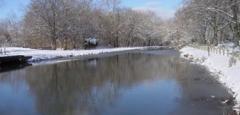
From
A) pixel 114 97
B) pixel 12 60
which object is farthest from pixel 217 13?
pixel 114 97

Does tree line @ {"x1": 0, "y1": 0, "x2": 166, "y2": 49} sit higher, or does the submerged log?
tree line @ {"x1": 0, "y1": 0, "x2": 166, "y2": 49}

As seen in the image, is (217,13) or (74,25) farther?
(74,25)

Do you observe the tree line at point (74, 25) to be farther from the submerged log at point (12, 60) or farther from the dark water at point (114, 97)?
the dark water at point (114, 97)

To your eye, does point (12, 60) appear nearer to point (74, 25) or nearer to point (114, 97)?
point (114, 97)

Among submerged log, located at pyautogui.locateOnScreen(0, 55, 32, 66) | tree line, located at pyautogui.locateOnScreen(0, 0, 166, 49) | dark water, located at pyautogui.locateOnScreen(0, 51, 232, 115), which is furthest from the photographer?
tree line, located at pyautogui.locateOnScreen(0, 0, 166, 49)

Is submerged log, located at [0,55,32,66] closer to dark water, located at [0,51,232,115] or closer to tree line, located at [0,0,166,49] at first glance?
dark water, located at [0,51,232,115]

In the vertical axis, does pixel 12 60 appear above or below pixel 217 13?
below

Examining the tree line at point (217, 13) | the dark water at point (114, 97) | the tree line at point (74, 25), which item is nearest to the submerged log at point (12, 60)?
the dark water at point (114, 97)

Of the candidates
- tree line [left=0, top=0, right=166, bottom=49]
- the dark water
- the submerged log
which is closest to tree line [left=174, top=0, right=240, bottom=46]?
the dark water

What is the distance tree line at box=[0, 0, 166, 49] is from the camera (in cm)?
7356

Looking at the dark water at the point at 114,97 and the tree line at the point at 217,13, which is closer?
the dark water at the point at 114,97

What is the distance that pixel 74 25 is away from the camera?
7856 centimetres

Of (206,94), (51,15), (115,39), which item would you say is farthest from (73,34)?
(206,94)

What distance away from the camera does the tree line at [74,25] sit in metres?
73.6
